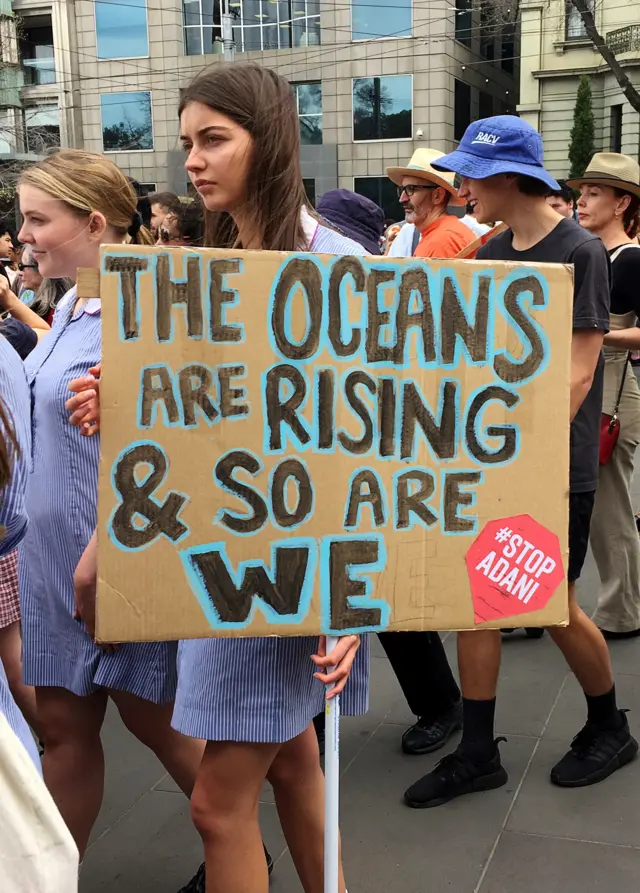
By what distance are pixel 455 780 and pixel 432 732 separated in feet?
1.20

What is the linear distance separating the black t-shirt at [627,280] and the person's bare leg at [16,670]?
254 centimetres

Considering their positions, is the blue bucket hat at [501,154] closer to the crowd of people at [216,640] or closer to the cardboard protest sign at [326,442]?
the crowd of people at [216,640]

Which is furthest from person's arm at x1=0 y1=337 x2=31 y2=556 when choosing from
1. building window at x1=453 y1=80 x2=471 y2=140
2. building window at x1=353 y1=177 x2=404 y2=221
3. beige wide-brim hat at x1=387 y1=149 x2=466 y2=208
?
building window at x1=453 y1=80 x2=471 y2=140

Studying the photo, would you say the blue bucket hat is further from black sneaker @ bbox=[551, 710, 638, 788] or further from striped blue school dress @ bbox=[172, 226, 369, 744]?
black sneaker @ bbox=[551, 710, 638, 788]

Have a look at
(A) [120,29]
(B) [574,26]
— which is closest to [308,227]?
(B) [574,26]

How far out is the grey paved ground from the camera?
2.59 meters

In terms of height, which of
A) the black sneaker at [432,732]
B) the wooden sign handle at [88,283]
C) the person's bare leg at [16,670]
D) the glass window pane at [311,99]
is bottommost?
the black sneaker at [432,732]

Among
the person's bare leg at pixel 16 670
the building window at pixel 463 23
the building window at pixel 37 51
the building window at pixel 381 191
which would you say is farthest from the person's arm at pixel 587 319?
the building window at pixel 37 51

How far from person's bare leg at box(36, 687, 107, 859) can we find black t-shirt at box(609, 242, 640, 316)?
8.46 feet

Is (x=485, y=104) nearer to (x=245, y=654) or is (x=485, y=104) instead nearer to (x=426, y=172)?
(x=426, y=172)

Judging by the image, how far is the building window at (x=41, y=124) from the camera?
3275cm

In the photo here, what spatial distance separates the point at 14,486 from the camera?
1550 mm

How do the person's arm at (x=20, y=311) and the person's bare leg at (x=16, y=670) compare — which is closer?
the person's bare leg at (x=16, y=670)

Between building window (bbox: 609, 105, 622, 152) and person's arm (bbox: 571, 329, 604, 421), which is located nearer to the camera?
person's arm (bbox: 571, 329, 604, 421)
